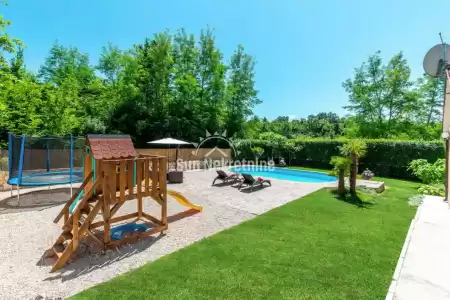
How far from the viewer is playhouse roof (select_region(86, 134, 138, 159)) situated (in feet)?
14.9

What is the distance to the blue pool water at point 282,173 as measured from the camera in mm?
15002

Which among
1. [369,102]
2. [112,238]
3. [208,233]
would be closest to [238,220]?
[208,233]

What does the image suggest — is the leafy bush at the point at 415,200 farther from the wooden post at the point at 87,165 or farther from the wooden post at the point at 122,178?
the wooden post at the point at 87,165

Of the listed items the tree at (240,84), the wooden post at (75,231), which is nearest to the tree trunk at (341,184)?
the wooden post at (75,231)

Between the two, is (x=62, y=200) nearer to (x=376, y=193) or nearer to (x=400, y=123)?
(x=376, y=193)

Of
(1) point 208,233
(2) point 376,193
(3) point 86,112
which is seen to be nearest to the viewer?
(1) point 208,233

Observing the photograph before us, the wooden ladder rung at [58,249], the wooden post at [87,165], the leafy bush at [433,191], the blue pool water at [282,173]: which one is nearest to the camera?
the wooden ladder rung at [58,249]

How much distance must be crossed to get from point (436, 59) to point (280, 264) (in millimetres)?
5731

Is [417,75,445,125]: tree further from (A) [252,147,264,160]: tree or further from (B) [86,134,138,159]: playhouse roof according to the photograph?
(B) [86,134,138,159]: playhouse roof

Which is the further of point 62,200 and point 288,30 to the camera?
point 288,30

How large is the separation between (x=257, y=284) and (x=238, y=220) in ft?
9.38

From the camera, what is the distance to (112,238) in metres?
4.73

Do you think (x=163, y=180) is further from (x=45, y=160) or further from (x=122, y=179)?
Answer: (x=45, y=160)

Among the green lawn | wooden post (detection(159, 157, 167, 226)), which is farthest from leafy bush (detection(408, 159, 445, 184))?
wooden post (detection(159, 157, 167, 226))
